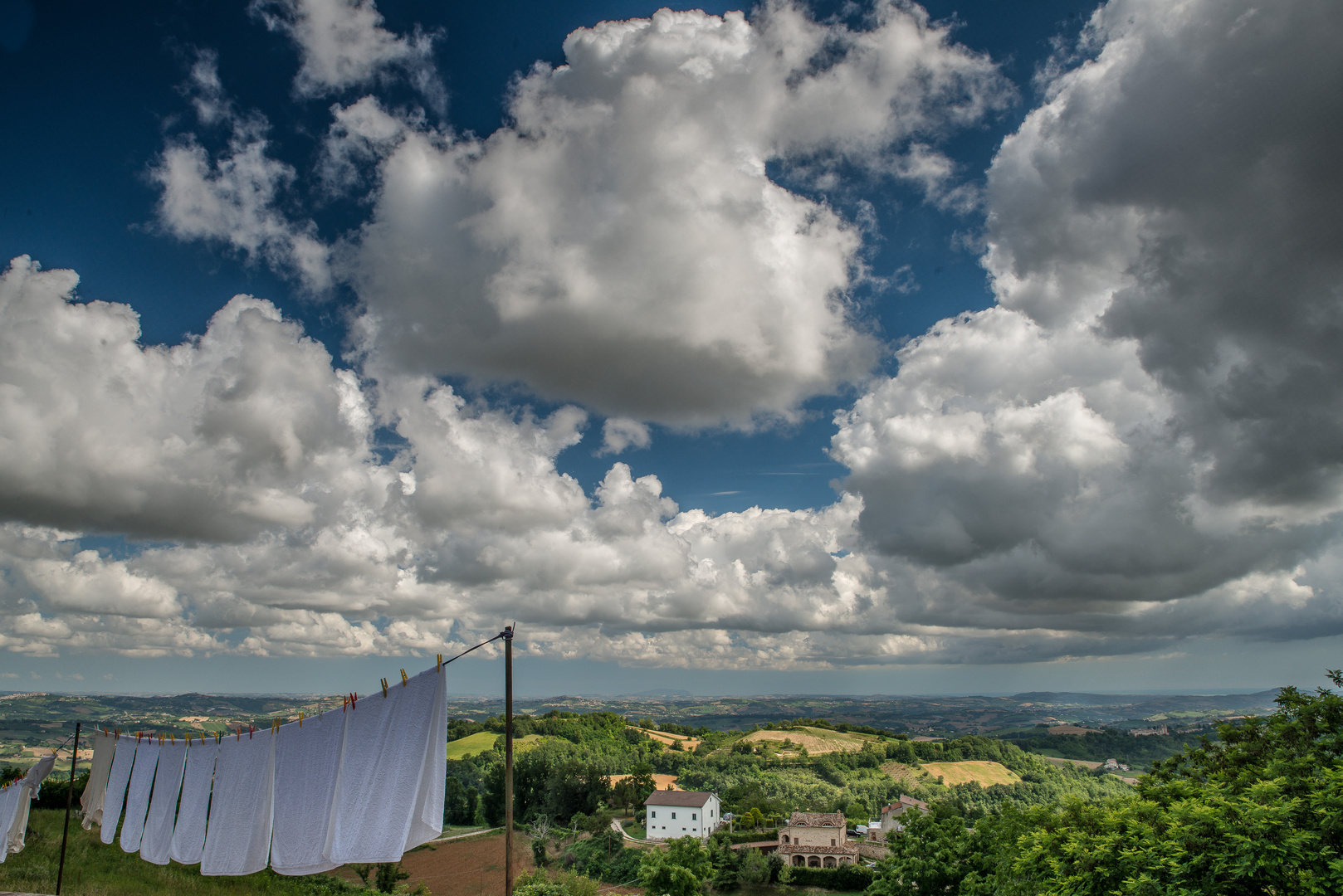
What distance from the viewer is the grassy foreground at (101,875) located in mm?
23031

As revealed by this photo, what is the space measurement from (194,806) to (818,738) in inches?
5775

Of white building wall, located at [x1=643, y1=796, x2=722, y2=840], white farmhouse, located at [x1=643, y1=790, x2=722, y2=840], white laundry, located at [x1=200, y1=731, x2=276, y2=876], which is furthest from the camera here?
white farmhouse, located at [x1=643, y1=790, x2=722, y2=840]

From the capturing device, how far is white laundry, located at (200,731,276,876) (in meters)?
13.5

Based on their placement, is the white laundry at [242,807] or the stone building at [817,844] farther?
the stone building at [817,844]

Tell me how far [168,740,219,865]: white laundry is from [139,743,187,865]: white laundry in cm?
72

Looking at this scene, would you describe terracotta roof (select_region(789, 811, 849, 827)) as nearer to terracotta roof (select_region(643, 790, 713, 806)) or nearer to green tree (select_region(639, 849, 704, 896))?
terracotta roof (select_region(643, 790, 713, 806))

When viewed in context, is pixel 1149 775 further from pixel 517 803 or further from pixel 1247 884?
pixel 517 803

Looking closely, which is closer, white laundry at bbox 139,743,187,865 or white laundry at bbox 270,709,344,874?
white laundry at bbox 270,709,344,874

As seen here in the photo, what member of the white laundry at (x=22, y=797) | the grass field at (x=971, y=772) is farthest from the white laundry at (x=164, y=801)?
the grass field at (x=971, y=772)

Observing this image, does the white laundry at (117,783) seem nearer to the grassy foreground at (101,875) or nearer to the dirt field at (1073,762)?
the grassy foreground at (101,875)

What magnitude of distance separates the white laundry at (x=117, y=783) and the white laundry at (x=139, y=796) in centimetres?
51

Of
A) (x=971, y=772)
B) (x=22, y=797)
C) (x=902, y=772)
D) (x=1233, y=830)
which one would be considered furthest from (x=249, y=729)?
(x=971, y=772)

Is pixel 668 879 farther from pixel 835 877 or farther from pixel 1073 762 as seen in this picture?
pixel 1073 762

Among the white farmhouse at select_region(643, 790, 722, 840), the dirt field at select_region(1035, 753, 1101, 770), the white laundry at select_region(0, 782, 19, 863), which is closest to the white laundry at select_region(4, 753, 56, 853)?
the white laundry at select_region(0, 782, 19, 863)
